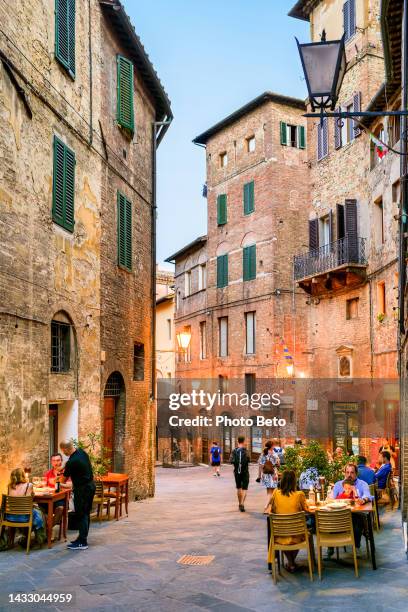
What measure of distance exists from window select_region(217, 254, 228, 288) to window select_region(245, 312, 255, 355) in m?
2.55

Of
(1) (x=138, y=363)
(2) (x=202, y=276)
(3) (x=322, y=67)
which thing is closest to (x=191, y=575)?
(3) (x=322, y=67)

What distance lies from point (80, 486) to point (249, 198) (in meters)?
22.9

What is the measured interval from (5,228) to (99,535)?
200 inches

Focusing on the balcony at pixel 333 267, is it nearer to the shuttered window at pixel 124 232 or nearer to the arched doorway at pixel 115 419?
the shuttered window at pixel 124 232

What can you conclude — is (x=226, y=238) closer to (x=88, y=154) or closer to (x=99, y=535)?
(x=88, y=154)

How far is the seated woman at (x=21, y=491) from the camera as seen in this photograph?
9578mm

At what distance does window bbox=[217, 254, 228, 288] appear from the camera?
108 ft

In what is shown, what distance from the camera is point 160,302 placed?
41844 mm

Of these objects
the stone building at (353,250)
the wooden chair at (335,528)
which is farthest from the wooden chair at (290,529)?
the stone building at (353,250)

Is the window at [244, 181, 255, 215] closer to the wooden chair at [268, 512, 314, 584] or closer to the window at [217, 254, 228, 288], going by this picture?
the window at [217, 254, 228, 288]

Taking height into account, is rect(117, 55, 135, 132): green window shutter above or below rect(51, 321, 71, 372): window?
above

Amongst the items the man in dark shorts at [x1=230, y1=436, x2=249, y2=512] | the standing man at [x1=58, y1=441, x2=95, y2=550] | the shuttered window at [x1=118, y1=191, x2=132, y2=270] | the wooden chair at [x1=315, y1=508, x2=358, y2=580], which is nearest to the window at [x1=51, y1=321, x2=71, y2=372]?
the standing man at [x1=58, y1=441, x2=95, y2=550]

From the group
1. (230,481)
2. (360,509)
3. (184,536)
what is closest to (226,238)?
(230,481)

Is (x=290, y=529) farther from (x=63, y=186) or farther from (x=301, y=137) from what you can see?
(x=301, y=137)
